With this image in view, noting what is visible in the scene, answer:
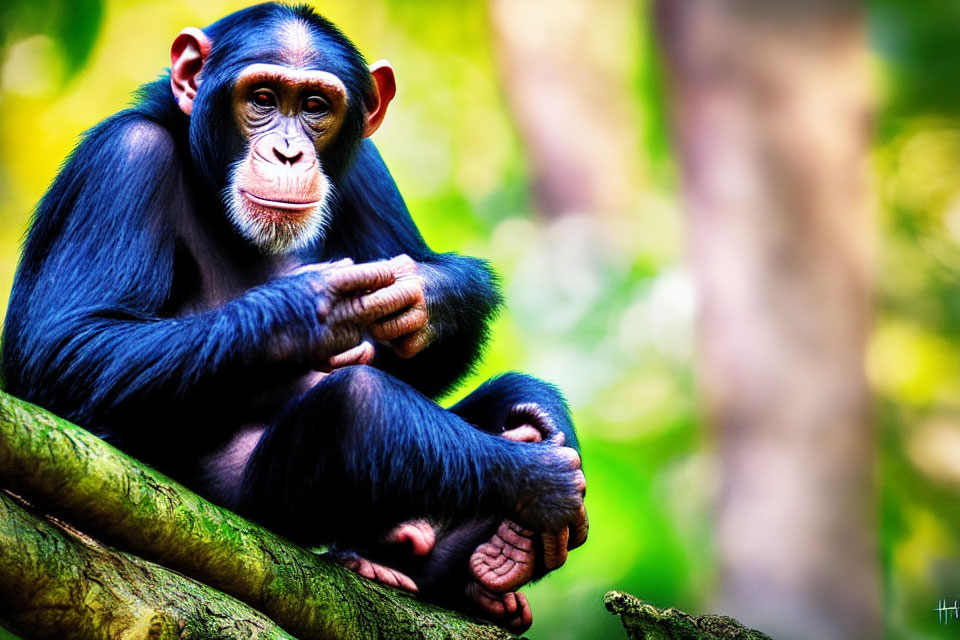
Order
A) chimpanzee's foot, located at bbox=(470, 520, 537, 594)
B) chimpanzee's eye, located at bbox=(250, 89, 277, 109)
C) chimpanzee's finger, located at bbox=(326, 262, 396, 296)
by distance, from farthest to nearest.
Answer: chimpanzee's eye, located at bbox=(250, 89, 277, 109)
chimpanzee's foot, located at bbox=(470, 520, 537, 594)
chimpanzee's finger, located at bbox=(326, 262, 396, 296)

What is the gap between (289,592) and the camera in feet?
8.78

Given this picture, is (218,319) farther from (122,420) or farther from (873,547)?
(873,547)

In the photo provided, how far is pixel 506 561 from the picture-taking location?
3170 millimetres

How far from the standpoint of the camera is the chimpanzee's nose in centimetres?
320

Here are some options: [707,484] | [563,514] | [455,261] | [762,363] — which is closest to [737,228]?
[762,363]

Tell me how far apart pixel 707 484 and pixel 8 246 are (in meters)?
4.53

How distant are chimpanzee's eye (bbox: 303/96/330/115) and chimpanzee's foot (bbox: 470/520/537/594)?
4.07 ft

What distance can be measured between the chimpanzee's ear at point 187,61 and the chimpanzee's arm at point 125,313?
170 mm

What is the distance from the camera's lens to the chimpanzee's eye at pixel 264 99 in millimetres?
3301

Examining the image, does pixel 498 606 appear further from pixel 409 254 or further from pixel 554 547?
pixel 409 254

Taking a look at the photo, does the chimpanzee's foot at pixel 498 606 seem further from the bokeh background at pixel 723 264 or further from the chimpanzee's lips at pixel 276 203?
the bokeh background at pixel 723 264

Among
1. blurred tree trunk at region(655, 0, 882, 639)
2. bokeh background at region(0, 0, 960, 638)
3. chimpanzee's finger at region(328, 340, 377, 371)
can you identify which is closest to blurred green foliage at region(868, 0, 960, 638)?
bokeh background at region(0, 0, 960, 638)

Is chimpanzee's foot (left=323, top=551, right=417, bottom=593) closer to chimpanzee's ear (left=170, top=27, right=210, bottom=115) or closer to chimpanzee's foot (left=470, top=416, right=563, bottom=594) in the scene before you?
chimpanzee's foot (left=470, top=416, right=563, bottom=594)

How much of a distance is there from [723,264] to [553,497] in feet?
15.9
